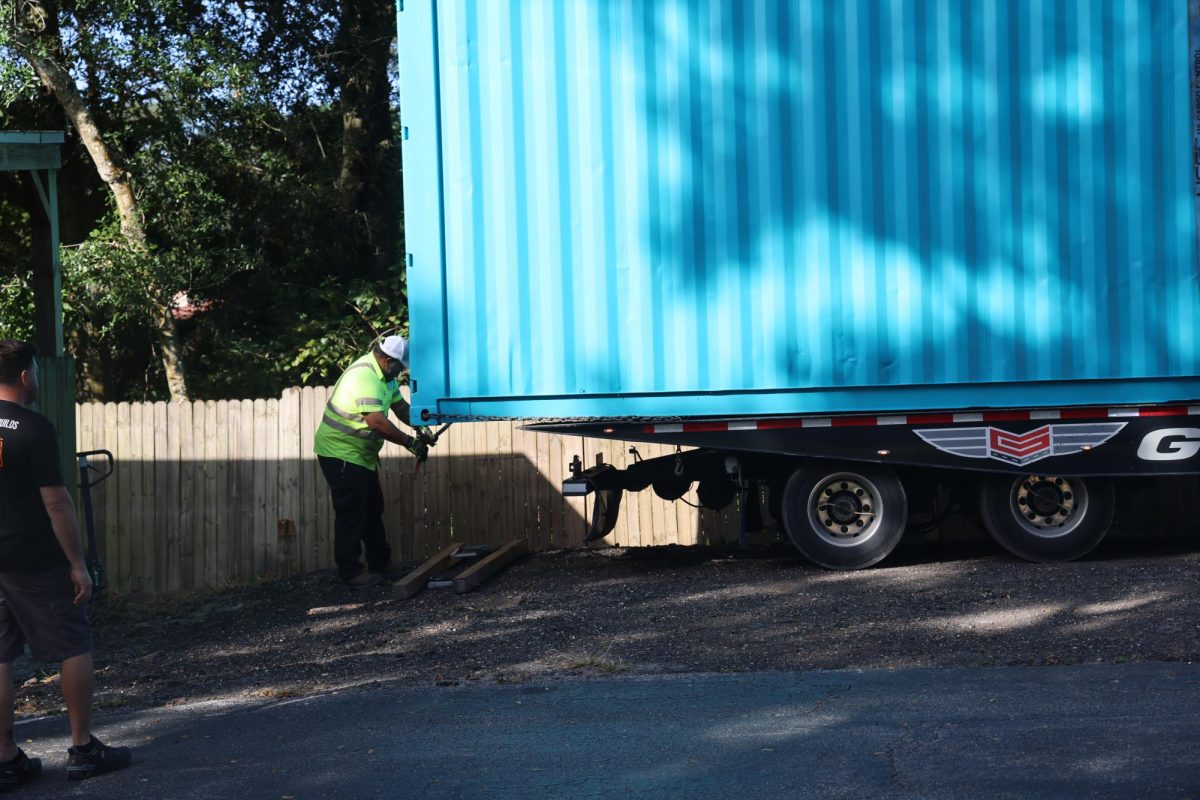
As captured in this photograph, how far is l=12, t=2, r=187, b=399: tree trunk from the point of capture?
42.4ft

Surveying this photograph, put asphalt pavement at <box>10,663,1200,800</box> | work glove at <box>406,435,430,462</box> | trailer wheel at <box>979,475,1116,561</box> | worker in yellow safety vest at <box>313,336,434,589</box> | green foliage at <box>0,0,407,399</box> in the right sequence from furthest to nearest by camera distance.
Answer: green foliage at <box>0,0,407,399</box>
work glove at <box>406,435,430,462</box>
worker in yellow safety vest at <box>313,336,434,589</box>
trailer wheel at <box>979,475,1116,561</box>
asphalt pavement at <box>10,663,1200,800</box>

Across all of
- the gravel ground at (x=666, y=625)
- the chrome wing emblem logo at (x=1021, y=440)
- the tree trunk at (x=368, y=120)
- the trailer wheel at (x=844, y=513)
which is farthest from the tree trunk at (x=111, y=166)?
the chrome wing emblem logo at (x=1021, y=440)

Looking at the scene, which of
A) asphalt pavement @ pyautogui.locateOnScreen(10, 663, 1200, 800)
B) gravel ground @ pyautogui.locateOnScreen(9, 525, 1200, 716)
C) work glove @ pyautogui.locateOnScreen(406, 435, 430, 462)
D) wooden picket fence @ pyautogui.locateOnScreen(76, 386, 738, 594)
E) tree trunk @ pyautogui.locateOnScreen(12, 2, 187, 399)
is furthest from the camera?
tree trunk @ pyautogui.locateOnScreen(12, 2, 187, 399)

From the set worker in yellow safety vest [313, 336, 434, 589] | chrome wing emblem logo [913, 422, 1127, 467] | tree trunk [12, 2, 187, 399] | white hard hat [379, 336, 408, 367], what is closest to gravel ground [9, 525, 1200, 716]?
worker in yellow safety vest [313, 336, 434, 589]

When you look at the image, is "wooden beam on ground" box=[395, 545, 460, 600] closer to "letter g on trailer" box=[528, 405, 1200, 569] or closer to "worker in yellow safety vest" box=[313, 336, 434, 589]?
"worker in yellow safety vest" box=[313, 336, 434, 589]

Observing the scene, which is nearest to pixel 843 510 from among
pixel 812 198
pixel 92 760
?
pixel 812 198

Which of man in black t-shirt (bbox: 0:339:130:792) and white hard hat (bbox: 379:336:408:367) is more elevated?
white hard hat (bbox: 379:336:408:367)

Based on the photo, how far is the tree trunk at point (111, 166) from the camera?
42.4 ft

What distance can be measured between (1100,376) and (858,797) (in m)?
4.83

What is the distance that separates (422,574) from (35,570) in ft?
14.1

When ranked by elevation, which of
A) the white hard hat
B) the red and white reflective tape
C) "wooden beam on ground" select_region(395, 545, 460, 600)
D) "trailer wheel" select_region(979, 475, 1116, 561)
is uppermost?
the white hard hat

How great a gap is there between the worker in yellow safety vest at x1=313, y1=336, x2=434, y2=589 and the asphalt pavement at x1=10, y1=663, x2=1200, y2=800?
10.0 feet

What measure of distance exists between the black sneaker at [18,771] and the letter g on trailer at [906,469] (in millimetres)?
4271

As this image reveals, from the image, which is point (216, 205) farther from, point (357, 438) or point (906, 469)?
point (906, 469)
